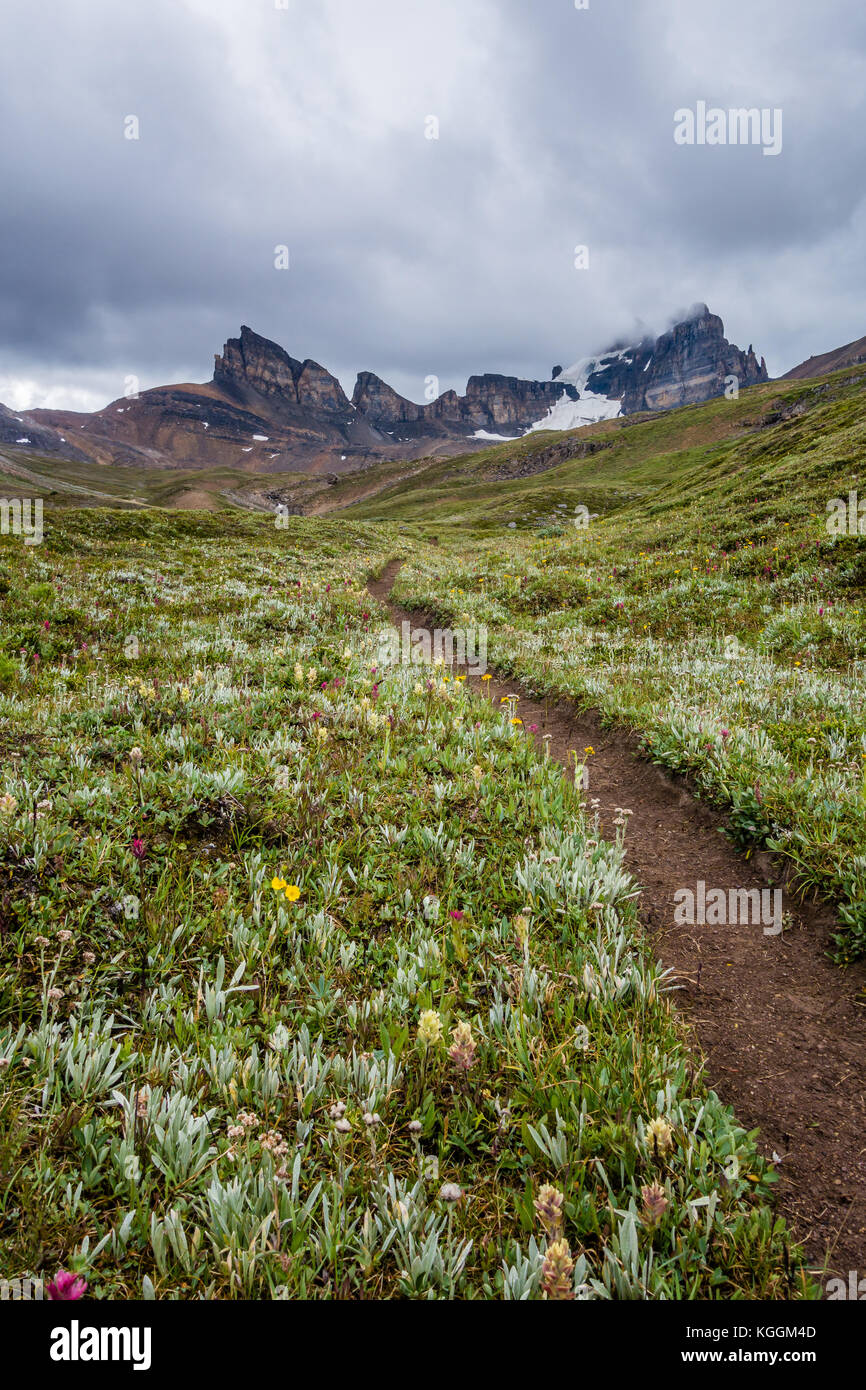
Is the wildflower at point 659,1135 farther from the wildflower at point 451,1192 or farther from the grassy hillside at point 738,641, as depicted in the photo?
the grassy hillside at point 738,641

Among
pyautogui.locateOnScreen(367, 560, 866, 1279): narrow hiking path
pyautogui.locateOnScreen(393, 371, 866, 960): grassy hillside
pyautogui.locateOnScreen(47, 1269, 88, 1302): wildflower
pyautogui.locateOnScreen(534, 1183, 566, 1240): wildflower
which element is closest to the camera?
pyautogui.locateOnScreen(47, 1269, 88, 1302): wildflower

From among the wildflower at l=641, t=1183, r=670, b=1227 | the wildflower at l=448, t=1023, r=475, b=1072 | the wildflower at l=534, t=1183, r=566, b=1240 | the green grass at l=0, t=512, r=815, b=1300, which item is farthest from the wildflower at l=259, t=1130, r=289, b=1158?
the wildflower at l=641, t=1183, r=670, b=1227

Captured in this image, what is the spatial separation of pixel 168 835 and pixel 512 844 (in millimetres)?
2473

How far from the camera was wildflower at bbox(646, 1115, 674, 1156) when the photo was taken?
2131 millimetres

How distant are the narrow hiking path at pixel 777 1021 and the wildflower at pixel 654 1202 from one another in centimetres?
60

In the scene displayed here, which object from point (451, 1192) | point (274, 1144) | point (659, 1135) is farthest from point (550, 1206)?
point (274, 1144)

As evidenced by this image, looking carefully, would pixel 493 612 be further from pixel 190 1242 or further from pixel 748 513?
pixel 190 1242

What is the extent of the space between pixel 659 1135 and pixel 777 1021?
1394 millimetres

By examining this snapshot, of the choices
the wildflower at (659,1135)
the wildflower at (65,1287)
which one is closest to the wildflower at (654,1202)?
the wildflower at (659,1135)

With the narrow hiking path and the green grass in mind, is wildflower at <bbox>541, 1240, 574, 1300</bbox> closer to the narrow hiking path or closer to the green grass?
the green grass

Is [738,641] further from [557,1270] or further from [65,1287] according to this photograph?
[65,1287]

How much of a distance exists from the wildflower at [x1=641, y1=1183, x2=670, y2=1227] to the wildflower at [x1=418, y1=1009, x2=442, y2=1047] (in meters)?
0.95
